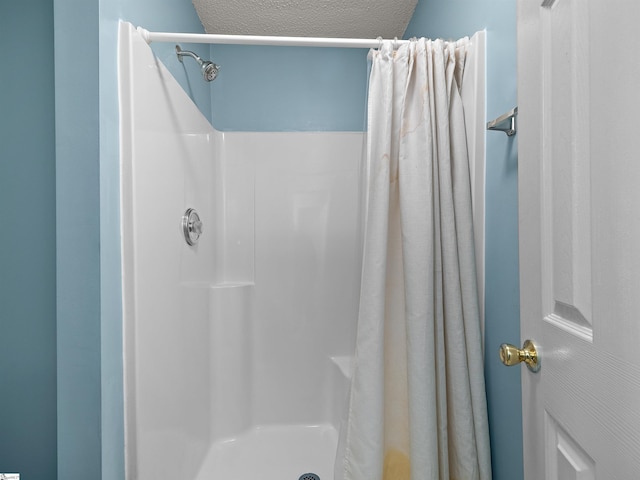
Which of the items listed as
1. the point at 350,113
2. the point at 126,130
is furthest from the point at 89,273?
the point at 350,113

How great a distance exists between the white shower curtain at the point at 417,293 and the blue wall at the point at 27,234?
2.65ft

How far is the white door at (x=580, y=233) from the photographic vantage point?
431 mm

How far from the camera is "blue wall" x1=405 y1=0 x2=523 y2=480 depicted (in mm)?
935

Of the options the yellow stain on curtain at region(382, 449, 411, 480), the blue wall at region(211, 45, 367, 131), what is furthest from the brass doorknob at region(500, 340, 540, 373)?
the blue wall at region(211, 45, 367, 131)

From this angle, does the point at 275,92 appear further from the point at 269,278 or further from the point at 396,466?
the point at 396,466

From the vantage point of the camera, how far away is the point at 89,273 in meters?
0.87

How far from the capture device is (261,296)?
2.03 metres

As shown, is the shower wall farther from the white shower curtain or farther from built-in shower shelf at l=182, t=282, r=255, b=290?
the white shower curtain

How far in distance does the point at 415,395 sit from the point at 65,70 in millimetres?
1189

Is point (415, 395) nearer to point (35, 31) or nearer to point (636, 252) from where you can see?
point (636, 252)

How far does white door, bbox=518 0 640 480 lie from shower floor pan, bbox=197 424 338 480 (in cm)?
124

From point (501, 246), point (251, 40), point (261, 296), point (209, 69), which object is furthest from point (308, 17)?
point (501, 246)

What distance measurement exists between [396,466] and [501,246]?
2.33ft

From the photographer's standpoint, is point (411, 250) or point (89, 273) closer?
point (89, 273)
